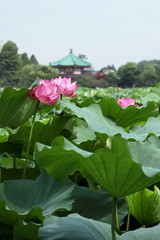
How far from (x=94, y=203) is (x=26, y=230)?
13cm

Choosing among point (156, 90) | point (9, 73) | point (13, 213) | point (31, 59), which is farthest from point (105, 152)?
point (31, 59)

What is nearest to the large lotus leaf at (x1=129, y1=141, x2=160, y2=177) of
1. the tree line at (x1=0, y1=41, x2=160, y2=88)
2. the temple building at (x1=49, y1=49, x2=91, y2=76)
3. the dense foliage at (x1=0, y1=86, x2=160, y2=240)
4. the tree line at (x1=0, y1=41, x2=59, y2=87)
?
the dense foliage at (x1=0, y1=86, x2=160, y2=240)

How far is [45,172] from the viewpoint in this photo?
551 mm

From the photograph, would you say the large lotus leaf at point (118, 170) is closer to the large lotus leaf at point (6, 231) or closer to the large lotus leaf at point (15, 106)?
the large lotus leaf at point (6, 231)

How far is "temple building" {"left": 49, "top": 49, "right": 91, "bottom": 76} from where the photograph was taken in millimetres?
36688

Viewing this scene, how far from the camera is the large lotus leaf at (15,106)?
66 centimetres

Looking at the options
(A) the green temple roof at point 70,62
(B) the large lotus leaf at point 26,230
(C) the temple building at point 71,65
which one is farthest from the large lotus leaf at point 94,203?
(A) the green temple roof at point 70,62

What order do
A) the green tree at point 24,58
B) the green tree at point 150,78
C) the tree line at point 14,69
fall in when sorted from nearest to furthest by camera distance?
the green tree at point 150,78 < the tree line at point 14,69 < the green tree at point 24,58

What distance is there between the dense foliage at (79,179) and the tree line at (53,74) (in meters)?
24.8

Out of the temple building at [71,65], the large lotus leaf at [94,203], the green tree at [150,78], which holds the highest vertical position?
the large lotus leaf at [94,203]

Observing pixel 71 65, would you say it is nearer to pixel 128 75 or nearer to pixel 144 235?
pixel 128 75

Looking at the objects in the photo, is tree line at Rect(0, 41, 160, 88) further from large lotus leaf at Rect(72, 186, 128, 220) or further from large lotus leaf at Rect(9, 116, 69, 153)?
large lotus leaf at Rect(72, 186, 128, 220)

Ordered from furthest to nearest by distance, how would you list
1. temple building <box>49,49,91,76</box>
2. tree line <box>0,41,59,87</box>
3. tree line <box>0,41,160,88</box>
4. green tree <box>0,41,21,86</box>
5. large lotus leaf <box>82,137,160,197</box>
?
green tree <box>0,41,21,86</box> < tree line <box>0,41,59,87</box> < temple building <box>49,49,91,76</box> < tree line <box>0,41,160,88</box> < large lotus leaf <box>82,137,160,197</box>

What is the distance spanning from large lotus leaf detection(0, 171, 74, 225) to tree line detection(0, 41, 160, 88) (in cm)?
2501
